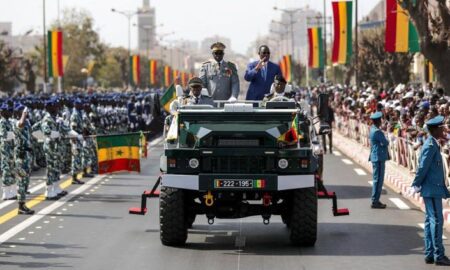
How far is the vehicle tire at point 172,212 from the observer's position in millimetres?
16969

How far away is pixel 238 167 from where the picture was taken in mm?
16812

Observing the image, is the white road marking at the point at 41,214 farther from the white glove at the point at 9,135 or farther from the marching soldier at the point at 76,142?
the white glove at the point at 9,135

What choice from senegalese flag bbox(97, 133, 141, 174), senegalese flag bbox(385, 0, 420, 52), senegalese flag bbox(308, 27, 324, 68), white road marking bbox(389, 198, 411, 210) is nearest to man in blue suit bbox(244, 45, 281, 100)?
white road marking bbox(389, 198, 411, 210)

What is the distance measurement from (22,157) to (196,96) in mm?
5317

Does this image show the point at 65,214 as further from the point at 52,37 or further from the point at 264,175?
the point at 52,37

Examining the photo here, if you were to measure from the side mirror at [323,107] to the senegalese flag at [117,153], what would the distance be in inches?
413

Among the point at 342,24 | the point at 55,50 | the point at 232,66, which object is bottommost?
the point at 232,66

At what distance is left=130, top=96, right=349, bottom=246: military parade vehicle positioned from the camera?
54.9 ft

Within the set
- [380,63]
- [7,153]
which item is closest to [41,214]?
[7,153]

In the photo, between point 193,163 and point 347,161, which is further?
point 347,161

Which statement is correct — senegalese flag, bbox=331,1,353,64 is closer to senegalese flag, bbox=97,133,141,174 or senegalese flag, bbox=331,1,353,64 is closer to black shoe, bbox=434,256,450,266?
senegalese flag, bbox=97,133,141,174

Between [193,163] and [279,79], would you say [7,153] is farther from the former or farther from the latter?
[193,163]

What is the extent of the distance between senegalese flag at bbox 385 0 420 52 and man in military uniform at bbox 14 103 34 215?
59.7 ft

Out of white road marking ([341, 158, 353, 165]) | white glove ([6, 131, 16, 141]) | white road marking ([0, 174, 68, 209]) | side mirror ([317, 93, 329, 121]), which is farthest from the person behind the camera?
white road marking ([341, 158, 353, 165])
